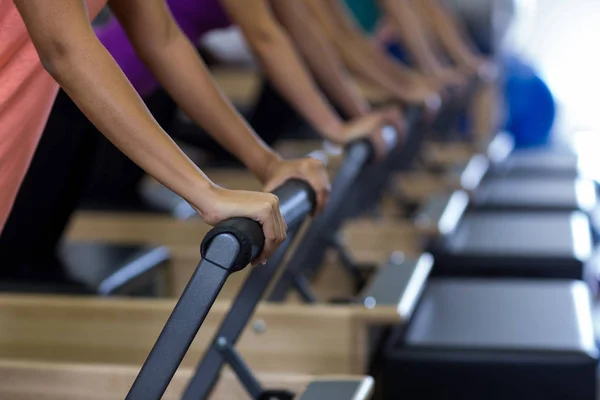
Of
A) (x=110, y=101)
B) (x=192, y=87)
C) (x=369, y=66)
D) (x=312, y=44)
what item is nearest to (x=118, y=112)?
(x=110, y=101)

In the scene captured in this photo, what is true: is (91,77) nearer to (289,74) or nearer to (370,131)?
(289,74)

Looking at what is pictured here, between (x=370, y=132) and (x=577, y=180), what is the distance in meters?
1.99

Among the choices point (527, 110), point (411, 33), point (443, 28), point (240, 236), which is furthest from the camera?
point (527, 110)

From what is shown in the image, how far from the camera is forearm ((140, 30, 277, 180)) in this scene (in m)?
1.31

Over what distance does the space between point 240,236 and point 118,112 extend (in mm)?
172

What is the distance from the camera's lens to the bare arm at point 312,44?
215cm

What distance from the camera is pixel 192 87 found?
1312 millimetres

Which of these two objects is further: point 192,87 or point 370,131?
point 370,131

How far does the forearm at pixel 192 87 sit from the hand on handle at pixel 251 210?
29 cm

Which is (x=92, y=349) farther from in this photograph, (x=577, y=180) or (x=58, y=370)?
(x=577, y=180)

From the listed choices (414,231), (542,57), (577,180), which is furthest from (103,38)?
(542,57)

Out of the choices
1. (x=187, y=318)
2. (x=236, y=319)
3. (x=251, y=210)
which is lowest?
(x=236, y=319)

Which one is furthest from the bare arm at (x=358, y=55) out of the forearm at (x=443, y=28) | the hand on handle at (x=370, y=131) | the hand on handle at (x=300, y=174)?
the forearm at (x=443, y=28)

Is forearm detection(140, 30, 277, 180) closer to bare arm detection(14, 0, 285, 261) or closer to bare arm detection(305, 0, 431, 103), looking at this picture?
bare arm detection(14, 0, 285, 261)
